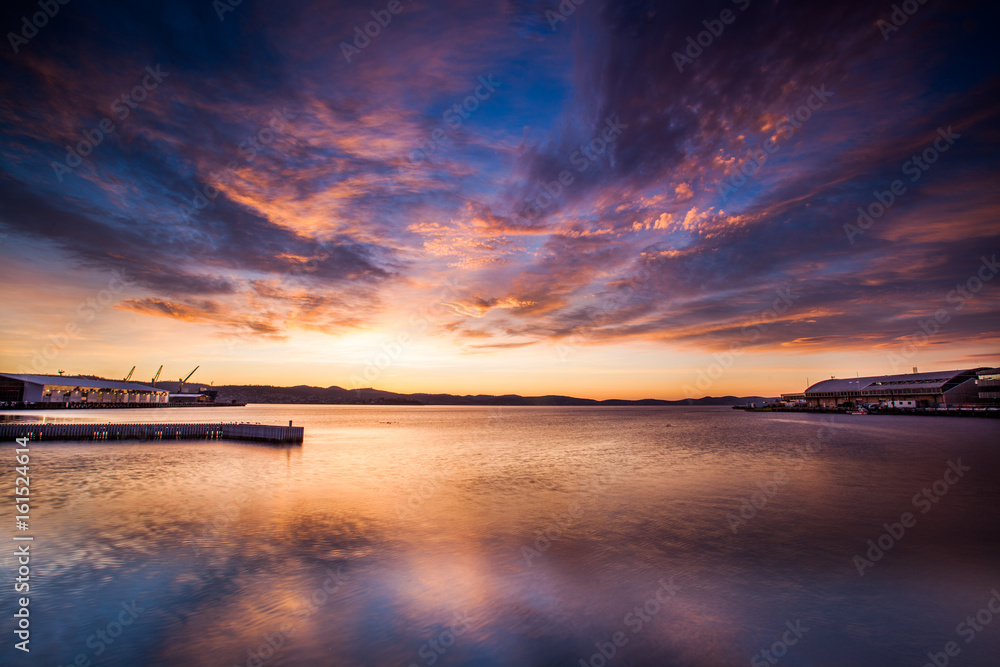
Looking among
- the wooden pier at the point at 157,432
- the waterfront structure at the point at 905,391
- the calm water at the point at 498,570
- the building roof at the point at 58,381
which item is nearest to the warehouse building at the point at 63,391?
the building roof at the point at 58,381

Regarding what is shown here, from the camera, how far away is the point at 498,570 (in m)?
12.8

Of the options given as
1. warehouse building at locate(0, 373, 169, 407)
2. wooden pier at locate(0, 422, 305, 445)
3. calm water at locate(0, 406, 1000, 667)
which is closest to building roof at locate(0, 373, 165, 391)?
warehouse building at locate(0, 373, 169, 407)

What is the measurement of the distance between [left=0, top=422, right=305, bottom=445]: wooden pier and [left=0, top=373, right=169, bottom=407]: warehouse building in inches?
2915

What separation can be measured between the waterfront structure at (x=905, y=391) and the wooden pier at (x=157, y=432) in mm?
134830

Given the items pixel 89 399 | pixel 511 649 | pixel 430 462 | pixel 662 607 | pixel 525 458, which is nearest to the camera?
pixel 511 649

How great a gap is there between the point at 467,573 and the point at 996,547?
719 inches

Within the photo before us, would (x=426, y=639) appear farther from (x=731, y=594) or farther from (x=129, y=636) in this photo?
(x=731, y=594)

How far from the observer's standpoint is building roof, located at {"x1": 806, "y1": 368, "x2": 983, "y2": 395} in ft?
319

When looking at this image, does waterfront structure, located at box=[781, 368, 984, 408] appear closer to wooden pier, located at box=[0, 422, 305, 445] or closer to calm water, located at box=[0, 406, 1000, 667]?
calm water, located at box=[0, 406, 1000, 667]

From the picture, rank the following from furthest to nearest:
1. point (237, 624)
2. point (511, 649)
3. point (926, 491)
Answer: point (926, 491)
point (237, 624)
point (511, 649)

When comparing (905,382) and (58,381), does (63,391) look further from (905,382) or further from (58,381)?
(905,382)

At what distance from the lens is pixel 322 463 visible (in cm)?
3416

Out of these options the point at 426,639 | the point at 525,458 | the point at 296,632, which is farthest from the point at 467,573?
the point at 525,458

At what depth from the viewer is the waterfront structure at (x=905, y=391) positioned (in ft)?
312
